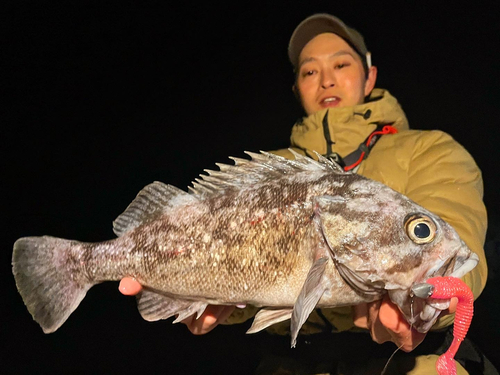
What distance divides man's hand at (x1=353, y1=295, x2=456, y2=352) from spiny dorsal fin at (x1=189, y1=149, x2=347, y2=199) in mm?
462

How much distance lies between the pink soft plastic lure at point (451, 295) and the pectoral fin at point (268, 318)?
403 millimetres

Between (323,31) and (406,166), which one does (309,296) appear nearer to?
(406,166)

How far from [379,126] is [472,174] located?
50 cm

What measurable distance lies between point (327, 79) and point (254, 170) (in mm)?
821

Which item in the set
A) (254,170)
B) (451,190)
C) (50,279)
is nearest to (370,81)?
(451,190)

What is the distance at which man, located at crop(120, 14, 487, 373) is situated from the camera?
46.1 inches

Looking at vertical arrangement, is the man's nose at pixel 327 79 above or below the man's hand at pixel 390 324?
above

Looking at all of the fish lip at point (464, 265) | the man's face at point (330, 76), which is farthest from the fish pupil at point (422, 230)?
the man's face at point (330, 76)

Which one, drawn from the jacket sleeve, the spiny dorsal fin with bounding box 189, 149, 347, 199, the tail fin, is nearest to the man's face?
the jacket sleeve

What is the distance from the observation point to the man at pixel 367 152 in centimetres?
117

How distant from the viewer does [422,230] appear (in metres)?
0.94

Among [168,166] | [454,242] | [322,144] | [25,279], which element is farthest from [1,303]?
[454,242]

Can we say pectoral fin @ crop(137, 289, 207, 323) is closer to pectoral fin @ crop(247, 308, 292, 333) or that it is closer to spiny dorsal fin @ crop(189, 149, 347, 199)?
pectoral fin @ crop(247, 308, 292, 333)

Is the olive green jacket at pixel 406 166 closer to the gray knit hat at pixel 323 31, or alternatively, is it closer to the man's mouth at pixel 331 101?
the man's mouth at pixel 331 101
